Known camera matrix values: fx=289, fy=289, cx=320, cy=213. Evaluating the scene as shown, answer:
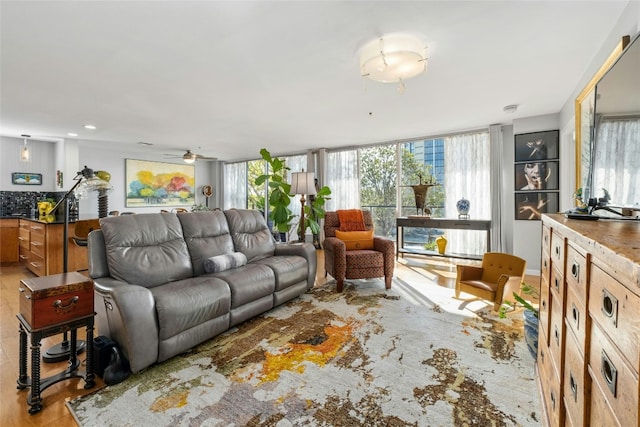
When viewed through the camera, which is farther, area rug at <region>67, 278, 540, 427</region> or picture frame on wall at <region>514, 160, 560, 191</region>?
picture frame on wall at <region>514, 160, 560, 191</region>

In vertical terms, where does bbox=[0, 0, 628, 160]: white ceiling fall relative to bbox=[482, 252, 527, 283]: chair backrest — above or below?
above

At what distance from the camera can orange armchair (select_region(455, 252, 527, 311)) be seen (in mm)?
2721

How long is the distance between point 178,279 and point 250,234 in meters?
1.04

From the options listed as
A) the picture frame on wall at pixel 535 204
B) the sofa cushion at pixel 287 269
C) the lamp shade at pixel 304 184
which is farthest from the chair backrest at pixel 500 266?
the lamp shade at pixel 304 184

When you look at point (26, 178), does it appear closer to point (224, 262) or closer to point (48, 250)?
point (48, 250)

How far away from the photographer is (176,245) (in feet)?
8.66

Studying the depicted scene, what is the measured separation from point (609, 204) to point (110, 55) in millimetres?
3582

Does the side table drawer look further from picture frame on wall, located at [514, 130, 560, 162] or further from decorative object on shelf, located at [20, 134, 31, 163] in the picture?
picture frame on wall, located at [514, 130, 560, 162]

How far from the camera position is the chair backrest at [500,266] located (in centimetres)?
290

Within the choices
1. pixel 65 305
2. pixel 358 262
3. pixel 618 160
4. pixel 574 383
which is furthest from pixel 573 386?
pixel 358 262

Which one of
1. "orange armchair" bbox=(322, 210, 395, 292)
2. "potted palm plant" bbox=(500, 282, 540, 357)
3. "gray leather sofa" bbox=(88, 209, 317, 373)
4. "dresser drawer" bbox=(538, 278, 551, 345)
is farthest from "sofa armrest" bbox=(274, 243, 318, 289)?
"dresser drawer" bbox=(538, 278, 551, 345)

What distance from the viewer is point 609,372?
659 millimetres

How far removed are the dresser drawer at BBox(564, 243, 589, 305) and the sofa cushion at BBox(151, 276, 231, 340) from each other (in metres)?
2.12

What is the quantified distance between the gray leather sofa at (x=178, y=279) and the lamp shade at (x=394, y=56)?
201 cm
